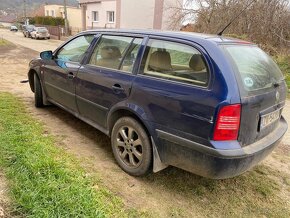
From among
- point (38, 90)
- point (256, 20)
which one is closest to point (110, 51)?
point (38, 90)

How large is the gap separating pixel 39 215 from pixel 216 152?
1631 millimetres

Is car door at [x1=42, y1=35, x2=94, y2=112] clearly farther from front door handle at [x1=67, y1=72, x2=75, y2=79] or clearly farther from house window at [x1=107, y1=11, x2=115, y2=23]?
house window at [x1=107, y1=11, x2=115, y2=23]

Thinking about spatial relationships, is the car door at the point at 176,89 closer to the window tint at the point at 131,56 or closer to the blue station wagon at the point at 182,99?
the blue station wagon at the point at 182,99

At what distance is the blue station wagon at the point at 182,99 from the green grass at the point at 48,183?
1.97 ft

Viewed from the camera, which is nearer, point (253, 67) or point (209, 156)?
point (209, 156)

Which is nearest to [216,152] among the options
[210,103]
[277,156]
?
[210,103]

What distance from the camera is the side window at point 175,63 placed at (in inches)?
105

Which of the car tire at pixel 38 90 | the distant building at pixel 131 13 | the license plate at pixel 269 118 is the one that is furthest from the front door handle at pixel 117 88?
the distant building at pixel 131 13

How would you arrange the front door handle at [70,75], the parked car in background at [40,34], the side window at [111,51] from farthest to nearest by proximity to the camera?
the parked car in background at [40,34]
the front door handle at [70,75]
the side window at [111,51]

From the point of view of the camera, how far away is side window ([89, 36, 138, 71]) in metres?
3.49

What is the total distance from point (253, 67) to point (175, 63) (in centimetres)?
83

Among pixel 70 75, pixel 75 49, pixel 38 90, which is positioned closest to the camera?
pixel 70 75

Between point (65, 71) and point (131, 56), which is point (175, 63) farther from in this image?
point (65, 71)

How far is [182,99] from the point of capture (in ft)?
8.66
